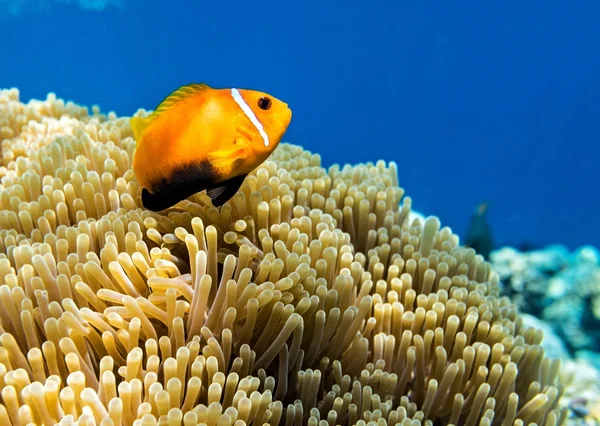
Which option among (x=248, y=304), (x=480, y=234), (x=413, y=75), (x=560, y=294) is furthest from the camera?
(x=413, y=75)

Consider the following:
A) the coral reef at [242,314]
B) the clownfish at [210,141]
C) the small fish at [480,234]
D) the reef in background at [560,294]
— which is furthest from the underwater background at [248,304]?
the small fish at [480,234]

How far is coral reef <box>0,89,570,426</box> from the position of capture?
1.32m

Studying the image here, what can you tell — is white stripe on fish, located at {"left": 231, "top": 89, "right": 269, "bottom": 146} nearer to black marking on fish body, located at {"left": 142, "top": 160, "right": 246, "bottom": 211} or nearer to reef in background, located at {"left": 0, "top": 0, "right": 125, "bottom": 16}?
black marking on fish body, located at {"left": 142, "top": 160, "right": 246, "bottom": 211}

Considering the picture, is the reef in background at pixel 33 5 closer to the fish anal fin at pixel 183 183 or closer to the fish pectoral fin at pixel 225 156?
the fish anal fin at pixel 183 183

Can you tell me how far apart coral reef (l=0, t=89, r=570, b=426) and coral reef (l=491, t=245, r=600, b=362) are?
453cm

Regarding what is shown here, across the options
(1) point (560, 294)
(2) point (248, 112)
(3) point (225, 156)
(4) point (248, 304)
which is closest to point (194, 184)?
(3) point (225, 156)

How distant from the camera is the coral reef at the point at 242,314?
132 cm

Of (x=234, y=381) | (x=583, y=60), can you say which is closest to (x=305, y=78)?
(x=583, y=60)

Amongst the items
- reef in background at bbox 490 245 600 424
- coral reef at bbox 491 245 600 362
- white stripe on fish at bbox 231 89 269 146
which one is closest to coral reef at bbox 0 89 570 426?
white stripe on fish at bbox 231 89 269 146

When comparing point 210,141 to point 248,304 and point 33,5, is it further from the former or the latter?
point 33,5

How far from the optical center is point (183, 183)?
154 centimetres

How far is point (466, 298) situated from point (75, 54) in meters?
37.5

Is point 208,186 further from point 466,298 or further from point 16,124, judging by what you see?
point 16,124

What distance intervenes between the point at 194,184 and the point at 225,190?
10cm
